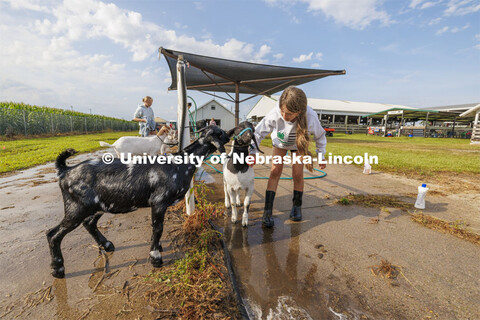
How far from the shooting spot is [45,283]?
6.37 ft

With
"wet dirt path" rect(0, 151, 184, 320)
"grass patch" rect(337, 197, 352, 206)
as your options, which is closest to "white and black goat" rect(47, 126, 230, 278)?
"wet dirt path" rect(0, 151, 184, 320)

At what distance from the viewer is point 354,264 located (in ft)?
7.70

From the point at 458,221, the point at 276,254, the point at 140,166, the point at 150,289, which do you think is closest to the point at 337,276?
the point at 276,254

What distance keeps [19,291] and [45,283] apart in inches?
6.7

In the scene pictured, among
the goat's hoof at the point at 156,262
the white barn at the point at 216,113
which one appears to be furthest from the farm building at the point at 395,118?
the goat's hoof at the point at 156,262

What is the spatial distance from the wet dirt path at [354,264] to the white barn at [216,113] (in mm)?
34568

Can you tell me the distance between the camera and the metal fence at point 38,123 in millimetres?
17094

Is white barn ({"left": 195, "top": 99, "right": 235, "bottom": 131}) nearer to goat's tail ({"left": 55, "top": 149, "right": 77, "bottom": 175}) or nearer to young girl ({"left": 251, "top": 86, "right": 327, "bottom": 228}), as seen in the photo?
young girl ({"left": 251, "top": 86, "right": 327, "bottom": 228})

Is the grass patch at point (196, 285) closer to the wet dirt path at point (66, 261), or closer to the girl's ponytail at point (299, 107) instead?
the wet dirt path at point (66, 261)

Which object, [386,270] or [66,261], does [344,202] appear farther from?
[66,261]

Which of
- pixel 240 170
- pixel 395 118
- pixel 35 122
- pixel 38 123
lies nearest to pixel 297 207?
pixel 240 170

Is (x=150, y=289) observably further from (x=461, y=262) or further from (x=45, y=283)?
(x=461, y=262)

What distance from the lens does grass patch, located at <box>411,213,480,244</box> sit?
2866 millimetres

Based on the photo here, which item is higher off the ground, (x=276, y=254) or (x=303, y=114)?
(x=303, y=114)
